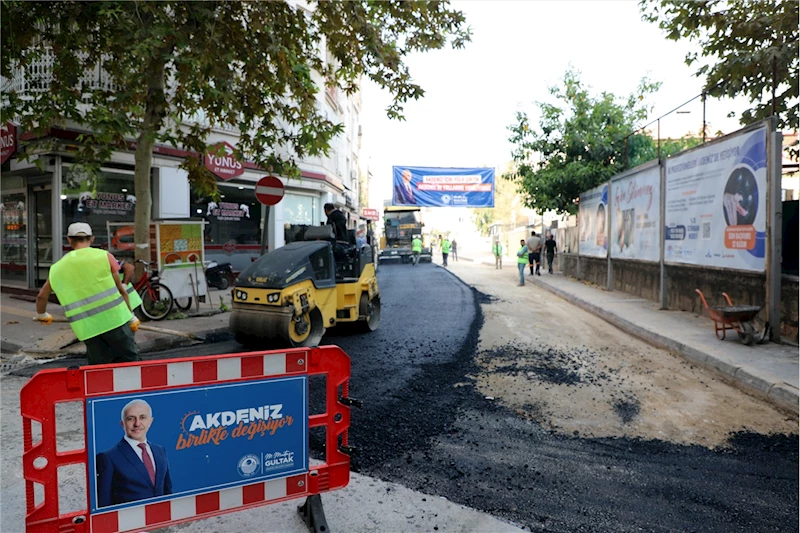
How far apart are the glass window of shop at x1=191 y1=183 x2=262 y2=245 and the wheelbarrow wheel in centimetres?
1339

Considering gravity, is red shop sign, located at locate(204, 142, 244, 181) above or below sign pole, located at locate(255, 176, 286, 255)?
above

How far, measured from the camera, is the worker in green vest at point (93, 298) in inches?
183

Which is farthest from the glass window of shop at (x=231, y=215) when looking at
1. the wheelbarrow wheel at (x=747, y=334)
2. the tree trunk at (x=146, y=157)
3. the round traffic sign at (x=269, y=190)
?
the wheelbarrow wheel at (x=747, y=334)

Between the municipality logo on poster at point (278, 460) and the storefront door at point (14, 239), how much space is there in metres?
13.5

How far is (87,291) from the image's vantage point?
4699 millimetres

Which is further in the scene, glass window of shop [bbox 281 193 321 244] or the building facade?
glass window of shop [bbox 281 193 321 244]

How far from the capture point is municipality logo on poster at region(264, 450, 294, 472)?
9.71ft

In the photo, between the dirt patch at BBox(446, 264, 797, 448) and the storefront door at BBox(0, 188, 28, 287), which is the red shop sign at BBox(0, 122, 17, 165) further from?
the dirt patch at BBox(446, 264, 797, 448)

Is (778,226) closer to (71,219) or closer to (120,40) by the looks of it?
(120,40)

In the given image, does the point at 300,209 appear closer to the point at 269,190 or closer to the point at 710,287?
the point at 269,190

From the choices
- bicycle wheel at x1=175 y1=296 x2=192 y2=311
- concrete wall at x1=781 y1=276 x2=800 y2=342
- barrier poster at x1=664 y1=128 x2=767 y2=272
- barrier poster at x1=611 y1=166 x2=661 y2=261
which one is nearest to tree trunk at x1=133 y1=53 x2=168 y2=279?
bicycle wheel at x1=175 y1=296 x2=192 y2=311

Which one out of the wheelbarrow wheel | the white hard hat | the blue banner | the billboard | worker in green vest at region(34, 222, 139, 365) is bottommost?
the wheelbarrow wheel

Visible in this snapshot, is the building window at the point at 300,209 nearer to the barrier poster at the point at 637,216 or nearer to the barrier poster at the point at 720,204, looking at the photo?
the barrier poster at the point at 637,216

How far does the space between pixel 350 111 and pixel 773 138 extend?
1250 inches
